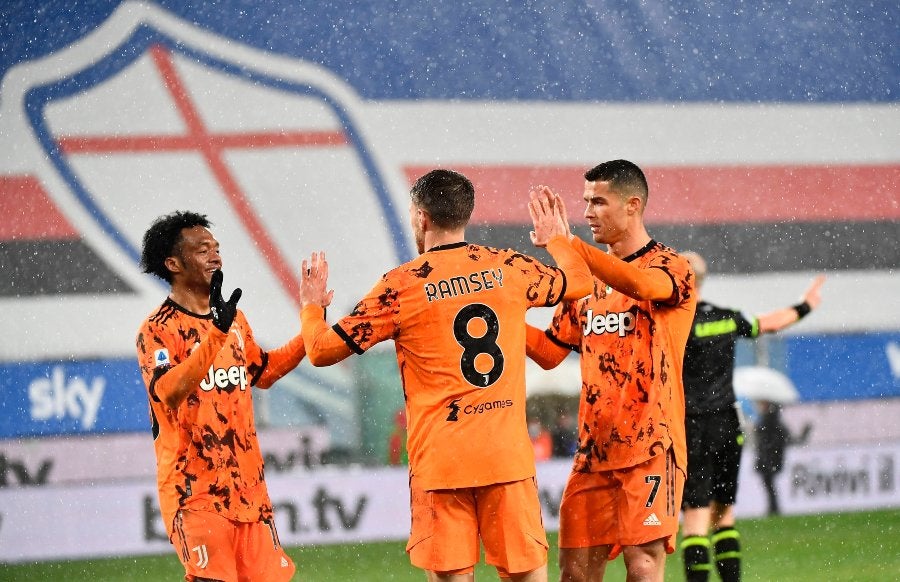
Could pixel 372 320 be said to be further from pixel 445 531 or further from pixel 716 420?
pixel 716 420

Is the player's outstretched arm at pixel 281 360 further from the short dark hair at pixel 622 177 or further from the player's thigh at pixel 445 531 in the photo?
the short dark hair at pixel 622 177

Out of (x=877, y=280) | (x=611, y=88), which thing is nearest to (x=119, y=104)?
(x=611, y=88)

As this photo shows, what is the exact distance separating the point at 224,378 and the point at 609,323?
4.54 ft

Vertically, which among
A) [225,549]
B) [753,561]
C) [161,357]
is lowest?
[753,561]

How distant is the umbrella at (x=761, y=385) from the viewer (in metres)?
13.8

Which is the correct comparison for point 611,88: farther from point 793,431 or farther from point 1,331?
point 1,331

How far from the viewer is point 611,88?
60.6 feet

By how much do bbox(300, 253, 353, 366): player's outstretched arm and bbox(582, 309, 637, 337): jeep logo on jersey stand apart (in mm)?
953

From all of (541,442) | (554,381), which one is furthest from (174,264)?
(554,381)

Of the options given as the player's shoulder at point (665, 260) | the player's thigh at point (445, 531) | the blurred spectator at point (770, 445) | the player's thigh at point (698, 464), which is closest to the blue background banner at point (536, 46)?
the blurred spectator at point (770, 445)

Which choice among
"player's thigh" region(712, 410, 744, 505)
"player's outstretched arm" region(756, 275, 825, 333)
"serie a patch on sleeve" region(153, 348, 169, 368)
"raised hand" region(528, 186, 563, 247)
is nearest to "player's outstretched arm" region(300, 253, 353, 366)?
"serie a patch on sleeve" region(153, 348, 169, 368)

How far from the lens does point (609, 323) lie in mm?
4539

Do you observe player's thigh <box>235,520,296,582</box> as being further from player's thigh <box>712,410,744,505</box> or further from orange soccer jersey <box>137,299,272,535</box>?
player's thigh <box>712,410,744,505</box>

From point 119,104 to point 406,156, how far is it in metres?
3.80
